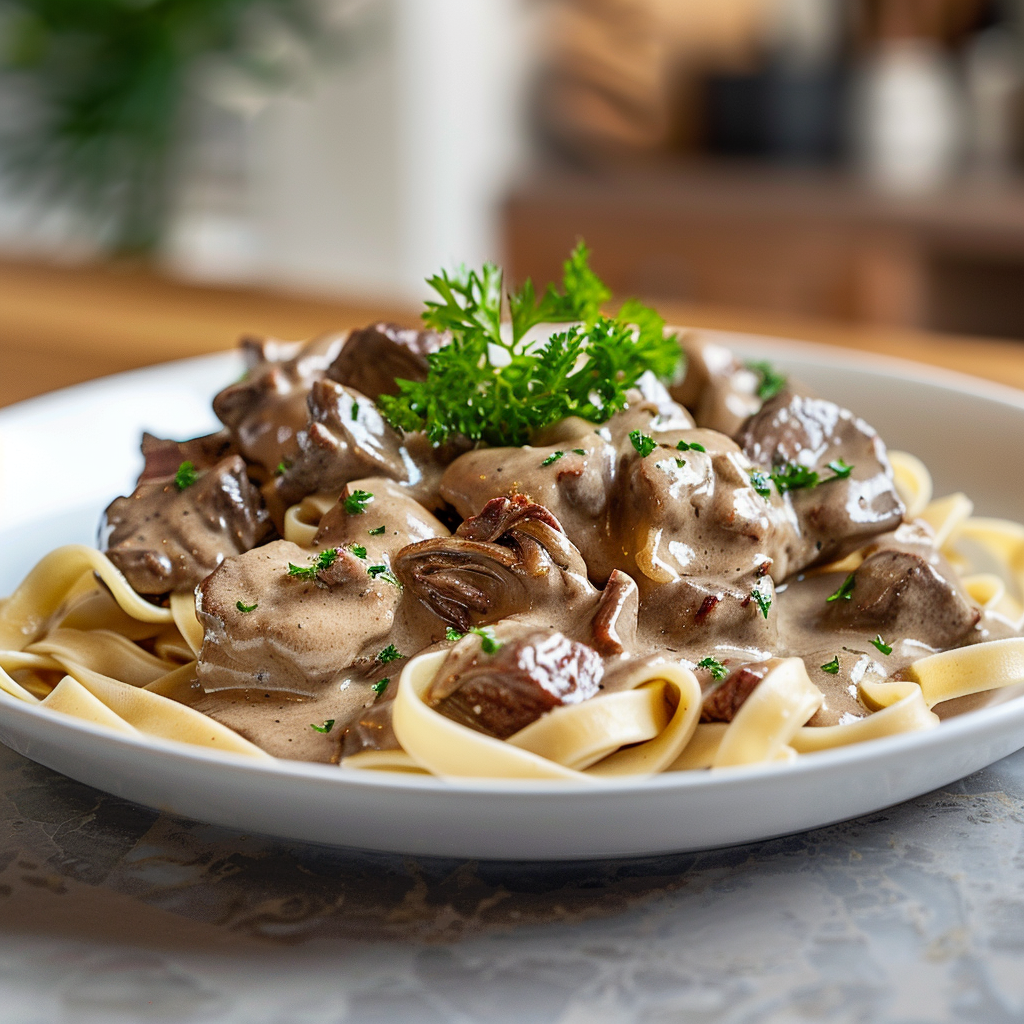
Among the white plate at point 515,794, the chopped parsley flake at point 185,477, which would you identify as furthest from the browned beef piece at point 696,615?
the chopped parsley flake at point 185,477

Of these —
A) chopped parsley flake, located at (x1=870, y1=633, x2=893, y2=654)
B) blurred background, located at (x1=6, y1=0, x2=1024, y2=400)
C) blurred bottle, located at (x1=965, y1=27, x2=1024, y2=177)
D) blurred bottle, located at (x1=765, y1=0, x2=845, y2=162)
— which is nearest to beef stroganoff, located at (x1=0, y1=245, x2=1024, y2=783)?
chopped parsley flake, located at (x1=870, y1=633, x2=893, y2=654)

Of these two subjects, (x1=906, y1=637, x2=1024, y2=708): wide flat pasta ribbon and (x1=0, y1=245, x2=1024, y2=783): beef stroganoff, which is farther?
(x1=906, y1=637, x2=1024, y2=708): wide flat pasta ribbon

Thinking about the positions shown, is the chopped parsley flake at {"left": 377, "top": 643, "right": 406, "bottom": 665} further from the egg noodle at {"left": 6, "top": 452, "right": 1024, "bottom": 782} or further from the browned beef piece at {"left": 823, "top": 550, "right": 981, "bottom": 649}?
the browned beef piece at {"left": 823, "top": 550, "right": 981, "bottom": 649}

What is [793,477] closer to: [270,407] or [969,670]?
[969,670]

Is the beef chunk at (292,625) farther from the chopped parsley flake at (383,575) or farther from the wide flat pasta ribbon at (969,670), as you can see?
the wide flat pasta ribbon at (969,670)

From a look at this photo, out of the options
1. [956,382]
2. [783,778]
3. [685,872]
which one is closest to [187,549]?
[685,872]

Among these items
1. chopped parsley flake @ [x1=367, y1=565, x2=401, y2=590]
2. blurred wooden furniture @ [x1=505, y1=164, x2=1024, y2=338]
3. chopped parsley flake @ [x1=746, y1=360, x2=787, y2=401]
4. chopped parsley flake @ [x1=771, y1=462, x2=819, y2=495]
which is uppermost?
chopped parsley flake @ [x1=746, y1=360, x2=787, y2=401]

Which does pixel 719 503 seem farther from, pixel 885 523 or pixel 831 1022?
pixel 831 1022
